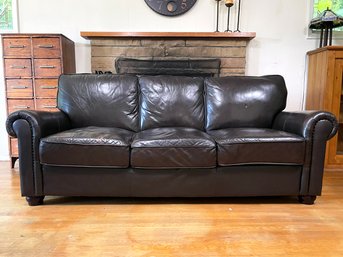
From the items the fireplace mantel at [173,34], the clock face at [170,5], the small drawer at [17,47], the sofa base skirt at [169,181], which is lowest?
the sofa base skirt at [169,181]

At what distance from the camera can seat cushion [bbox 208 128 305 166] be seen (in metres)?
1.73

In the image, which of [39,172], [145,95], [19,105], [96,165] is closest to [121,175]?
[96,165]

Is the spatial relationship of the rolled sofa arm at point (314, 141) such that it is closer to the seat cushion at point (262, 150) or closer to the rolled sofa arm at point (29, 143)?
the seat cushion at point (262, 150)

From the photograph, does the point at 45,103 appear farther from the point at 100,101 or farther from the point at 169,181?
the point at 169,181

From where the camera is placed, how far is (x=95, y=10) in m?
3.12

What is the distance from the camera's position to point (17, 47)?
8.86 feet

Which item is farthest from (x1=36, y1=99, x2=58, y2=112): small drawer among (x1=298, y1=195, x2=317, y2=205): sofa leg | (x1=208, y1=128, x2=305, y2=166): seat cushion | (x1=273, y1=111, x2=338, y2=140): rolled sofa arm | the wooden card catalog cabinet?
(x1=298, y1=195, x2=317, y2=205): sofa leg

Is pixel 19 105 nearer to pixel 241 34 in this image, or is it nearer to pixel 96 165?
pixel 96 165

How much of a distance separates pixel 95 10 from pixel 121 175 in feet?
7.21

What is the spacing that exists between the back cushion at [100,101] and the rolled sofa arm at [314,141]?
1.26m

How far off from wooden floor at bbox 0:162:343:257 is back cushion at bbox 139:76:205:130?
0.67 metres

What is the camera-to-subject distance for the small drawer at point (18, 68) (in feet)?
8.93

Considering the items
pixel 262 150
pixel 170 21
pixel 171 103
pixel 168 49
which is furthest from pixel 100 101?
pixel 170 21

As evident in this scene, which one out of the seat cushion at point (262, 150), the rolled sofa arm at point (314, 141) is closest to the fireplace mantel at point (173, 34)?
the rolled sofa arm at point (314, 141)
